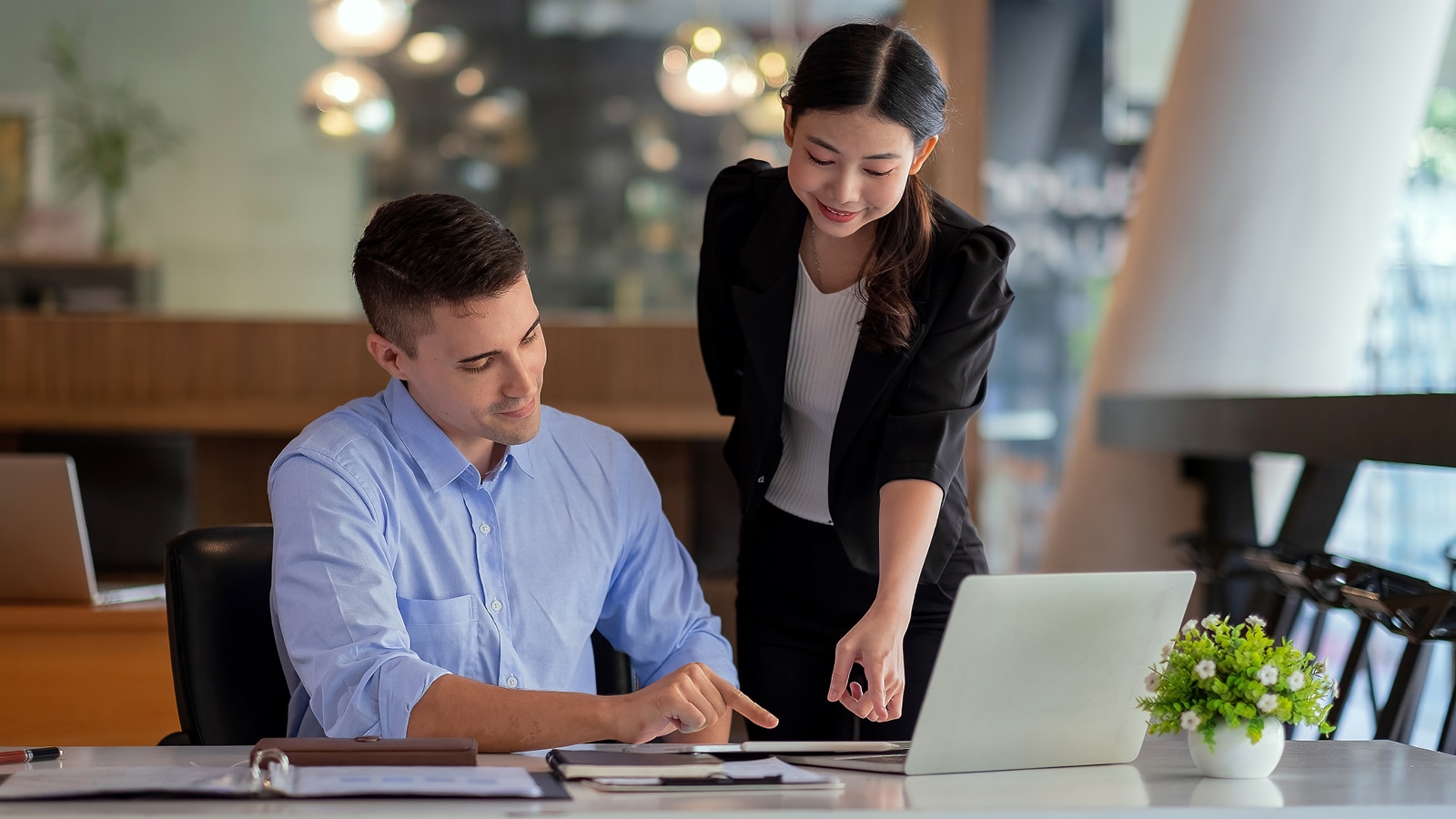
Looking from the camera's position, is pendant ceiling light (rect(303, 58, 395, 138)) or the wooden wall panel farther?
pendant ceiling light (rect(303, 58, 395, 138))

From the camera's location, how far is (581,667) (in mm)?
1573

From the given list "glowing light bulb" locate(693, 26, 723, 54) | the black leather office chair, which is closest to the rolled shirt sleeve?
the black leather office chair

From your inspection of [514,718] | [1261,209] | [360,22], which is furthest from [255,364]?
[514,718]

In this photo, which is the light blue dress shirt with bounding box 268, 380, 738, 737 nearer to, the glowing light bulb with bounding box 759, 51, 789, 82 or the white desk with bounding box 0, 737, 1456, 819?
the white desk with bounding box 0, 737, 1456, 819

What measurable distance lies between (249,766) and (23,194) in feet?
20.8

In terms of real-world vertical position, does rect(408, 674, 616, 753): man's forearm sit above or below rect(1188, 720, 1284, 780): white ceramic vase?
below

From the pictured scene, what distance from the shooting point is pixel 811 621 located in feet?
5.78

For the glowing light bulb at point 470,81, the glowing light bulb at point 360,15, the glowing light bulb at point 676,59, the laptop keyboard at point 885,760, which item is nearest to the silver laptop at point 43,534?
the laptop keyboard at point 885,760

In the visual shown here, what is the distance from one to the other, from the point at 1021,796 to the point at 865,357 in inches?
27.1

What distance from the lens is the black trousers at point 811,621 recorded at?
1720 mm

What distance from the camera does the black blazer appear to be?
63.5 inches

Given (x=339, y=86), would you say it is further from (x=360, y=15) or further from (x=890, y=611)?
(x=890, y=611)

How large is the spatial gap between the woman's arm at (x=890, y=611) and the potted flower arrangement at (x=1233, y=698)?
0.24m

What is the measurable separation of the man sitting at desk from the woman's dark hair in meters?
0.35
